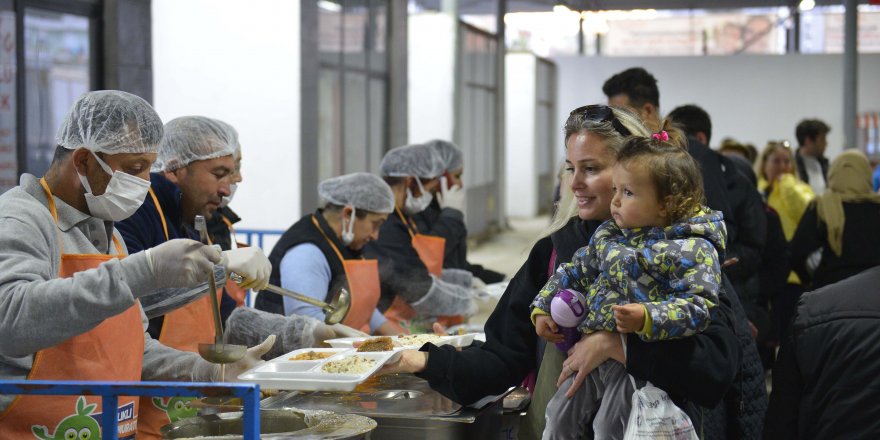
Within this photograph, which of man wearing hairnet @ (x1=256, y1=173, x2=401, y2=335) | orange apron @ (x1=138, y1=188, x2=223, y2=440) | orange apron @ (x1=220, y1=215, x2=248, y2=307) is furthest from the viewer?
man wearing hairnet @ (x1=256, y1=173, x2=401, y2=335)

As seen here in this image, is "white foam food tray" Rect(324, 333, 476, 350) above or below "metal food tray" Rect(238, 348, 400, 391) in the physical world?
below

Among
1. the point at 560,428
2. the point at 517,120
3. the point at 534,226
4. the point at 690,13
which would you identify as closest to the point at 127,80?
the point at 560,428

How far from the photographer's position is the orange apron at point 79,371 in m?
2.18

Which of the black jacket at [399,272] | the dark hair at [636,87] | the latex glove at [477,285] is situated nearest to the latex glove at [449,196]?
the latex glove at [477,285]

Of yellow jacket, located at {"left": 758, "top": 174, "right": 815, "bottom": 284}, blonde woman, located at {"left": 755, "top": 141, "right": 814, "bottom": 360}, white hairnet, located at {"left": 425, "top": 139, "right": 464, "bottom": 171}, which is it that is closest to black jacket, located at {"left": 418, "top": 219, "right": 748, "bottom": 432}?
white hairnet, located at {"left": 425, "top": 139, "right": 464, "bottom": 171}

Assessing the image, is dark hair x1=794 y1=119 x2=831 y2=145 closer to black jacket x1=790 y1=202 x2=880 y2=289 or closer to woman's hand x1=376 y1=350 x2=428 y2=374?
black jacket x1=790 y1=202 x2=880 y2=289

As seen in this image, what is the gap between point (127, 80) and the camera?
5402 mm

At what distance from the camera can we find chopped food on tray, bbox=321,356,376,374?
2.47 metres

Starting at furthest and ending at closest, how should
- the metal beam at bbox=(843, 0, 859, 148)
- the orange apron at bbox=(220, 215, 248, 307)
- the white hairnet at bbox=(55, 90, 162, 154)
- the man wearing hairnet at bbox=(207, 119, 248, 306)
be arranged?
1. the metal beam at bbox=(843, 0, 859, 148)
2. the orange apron at bbox=(220, 215, 248, 307)
3. the man wearing hairnet at bbox=(207, 119, 248, 306)
4. the white hairnet at bbox=(55, 90, 162, 154)

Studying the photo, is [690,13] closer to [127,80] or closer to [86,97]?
[127,80]

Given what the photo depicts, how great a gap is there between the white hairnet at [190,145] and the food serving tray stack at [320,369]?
2.97 feet

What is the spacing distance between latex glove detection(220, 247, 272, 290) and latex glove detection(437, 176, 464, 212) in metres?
3.27

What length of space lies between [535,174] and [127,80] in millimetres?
15383

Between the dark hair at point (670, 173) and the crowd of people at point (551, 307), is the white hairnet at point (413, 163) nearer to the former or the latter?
the crowd of people at point (551, 307)
